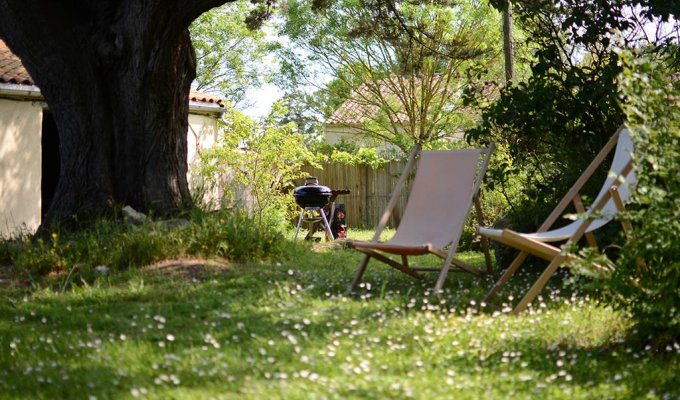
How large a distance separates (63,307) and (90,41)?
3.56 meters

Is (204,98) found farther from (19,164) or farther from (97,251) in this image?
(97,251)

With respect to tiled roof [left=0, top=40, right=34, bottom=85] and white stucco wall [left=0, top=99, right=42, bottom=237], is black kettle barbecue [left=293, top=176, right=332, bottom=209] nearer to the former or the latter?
white stucco wall [left=0, top=99, right=42, bottom=237]

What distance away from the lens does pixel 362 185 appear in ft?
62.2

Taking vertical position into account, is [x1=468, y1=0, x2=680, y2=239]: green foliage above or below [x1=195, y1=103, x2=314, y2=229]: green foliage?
above

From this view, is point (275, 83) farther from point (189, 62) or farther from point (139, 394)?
point (139, 394)

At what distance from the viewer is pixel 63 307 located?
6.05 meters

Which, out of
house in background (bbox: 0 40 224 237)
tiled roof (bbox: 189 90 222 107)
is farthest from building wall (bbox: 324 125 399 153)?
house in background (bbox: 0 40 224 237)

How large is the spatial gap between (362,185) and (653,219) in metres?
14.8

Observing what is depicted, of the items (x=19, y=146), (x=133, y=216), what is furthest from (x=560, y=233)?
(x=19, y=146)

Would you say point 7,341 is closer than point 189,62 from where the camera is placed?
Yes

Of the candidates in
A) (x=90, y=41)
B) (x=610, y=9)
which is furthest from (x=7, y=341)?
(x=610, y=9)

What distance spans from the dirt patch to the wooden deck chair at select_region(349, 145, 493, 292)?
4.09 feet

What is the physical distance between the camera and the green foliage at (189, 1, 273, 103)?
27.9 meters

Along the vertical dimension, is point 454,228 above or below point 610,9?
below
